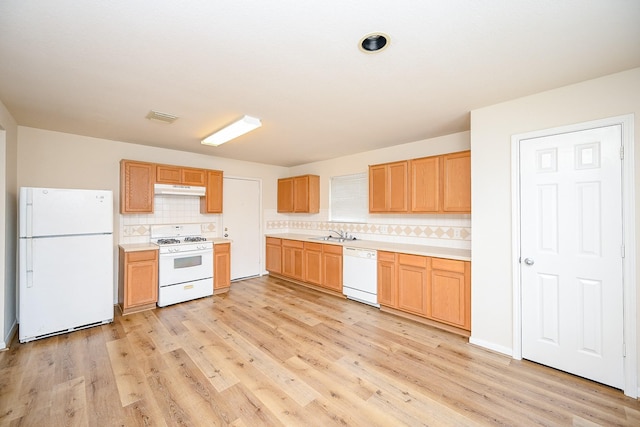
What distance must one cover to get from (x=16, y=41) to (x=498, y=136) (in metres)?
3.81

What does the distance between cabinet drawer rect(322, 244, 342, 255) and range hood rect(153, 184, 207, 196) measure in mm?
2277

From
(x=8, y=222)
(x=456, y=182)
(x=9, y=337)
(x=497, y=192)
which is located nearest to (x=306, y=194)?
(x=456, y=182)

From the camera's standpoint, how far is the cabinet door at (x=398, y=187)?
3711 millimetres

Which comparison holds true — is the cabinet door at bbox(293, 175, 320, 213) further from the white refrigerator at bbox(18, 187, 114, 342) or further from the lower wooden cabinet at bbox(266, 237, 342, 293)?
the white refrigerator at bbox(18, 187, 114, 342)

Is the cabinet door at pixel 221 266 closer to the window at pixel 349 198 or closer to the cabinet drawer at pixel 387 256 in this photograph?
the window at pixel 349 198

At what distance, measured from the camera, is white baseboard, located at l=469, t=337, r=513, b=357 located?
2.59 meters

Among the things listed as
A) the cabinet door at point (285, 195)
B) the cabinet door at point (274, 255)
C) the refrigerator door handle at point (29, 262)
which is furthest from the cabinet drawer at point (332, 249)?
the refrigerator door handle at point (29, 262)

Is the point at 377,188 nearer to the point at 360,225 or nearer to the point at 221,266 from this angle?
the point at 360,225

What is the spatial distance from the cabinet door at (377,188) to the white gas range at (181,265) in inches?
107

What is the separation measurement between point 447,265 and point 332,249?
182cm

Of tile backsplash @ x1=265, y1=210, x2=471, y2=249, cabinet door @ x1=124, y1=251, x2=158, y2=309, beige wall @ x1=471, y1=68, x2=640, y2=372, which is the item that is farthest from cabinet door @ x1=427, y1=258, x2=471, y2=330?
cabinet door @ x1=124, y1=251, x2=158, y2=309

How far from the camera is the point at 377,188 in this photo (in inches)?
161

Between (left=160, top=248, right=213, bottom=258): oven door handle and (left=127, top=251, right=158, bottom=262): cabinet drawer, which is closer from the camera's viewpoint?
(left=127, top=251, right=158, bottom=262): cabinet drawer

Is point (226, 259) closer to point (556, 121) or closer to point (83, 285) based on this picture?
point (83, 285)
